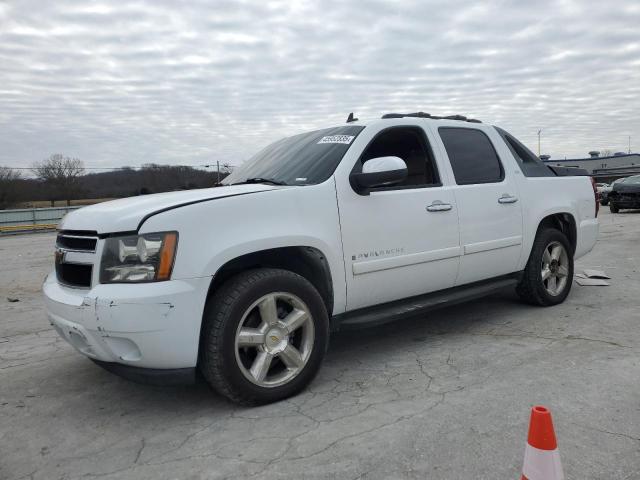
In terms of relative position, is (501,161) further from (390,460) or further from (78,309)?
(78,309)

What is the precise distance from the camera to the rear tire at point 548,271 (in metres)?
5.15

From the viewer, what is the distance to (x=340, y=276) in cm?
356

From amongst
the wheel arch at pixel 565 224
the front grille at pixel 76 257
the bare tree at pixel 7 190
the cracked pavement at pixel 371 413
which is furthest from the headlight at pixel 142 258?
the bare tree at pixel 7 190

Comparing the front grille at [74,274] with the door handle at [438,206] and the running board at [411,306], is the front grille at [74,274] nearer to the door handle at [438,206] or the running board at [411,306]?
the running board at [411,306]

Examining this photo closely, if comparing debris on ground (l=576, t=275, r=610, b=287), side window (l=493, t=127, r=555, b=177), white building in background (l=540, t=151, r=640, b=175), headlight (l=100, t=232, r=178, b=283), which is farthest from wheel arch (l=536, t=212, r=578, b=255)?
white building in background (l=540, t=151, r=640, b=175)

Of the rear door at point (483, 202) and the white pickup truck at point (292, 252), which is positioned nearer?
the white pickup truck at point (292, 252)

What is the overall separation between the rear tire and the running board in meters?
0.43

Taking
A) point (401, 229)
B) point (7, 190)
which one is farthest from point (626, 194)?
point (7, 190)

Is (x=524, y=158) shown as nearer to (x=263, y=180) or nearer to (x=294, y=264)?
(x=263, y=180)

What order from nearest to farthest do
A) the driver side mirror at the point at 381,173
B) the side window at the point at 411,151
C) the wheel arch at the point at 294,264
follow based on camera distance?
the wheel arch at the point at 294,264 < the driver side mirror at the point at 381,173 < the side window at the point at 411,151

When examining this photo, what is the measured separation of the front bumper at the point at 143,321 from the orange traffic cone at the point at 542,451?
1.80m

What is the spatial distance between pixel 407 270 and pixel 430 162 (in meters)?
1.01

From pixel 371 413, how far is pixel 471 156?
102 inches

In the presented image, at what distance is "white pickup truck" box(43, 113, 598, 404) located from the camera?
2881mm
